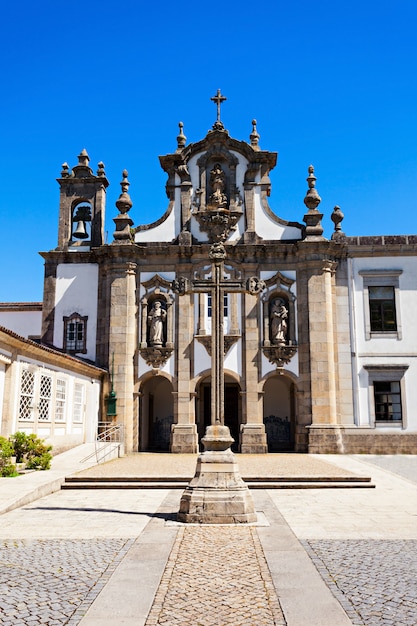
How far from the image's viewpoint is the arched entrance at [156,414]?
2589cm

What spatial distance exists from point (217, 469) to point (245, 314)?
15.2 m

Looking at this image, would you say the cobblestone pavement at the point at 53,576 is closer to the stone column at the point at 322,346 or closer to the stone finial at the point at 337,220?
the stone column at the point at 322,346

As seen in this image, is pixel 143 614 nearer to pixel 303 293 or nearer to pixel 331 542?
pixel 331 542

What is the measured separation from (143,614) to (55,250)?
22.9 meters

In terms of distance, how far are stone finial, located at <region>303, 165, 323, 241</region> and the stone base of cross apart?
14276 millimetres

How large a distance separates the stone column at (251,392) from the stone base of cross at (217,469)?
43.7 ft

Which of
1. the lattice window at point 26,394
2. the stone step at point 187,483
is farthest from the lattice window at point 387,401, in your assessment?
the lattice window at point 26,394

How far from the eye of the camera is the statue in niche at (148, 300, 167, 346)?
957 inches

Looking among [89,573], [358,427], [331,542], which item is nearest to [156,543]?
[89,573]

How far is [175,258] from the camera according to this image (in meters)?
25.1

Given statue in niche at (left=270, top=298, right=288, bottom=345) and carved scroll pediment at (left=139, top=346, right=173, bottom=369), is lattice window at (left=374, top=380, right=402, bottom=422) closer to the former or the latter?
→ statue in niche at (left=270, top=298, right=288, bottom=345)

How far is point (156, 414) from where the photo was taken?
27656 mm

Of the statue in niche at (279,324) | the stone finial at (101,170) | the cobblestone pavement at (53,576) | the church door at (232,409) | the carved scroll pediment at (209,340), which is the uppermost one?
the stone finial at (101,170)

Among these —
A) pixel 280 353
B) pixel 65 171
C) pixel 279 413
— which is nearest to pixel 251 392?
pixel 280 353
